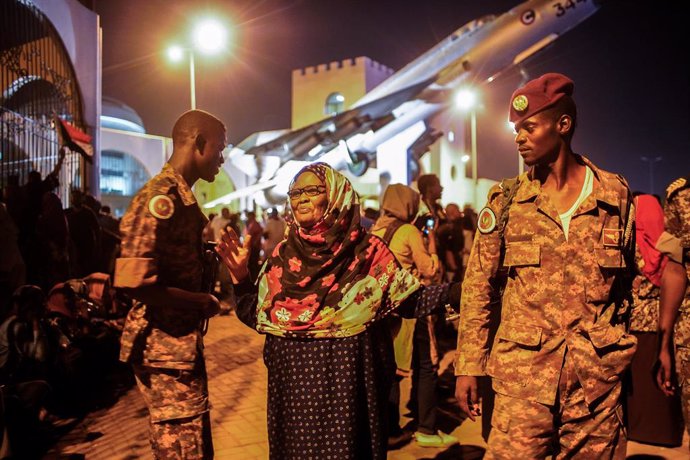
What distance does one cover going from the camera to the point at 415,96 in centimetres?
2598

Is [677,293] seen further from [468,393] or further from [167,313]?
[167,313]

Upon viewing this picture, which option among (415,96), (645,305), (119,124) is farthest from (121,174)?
(645,305)

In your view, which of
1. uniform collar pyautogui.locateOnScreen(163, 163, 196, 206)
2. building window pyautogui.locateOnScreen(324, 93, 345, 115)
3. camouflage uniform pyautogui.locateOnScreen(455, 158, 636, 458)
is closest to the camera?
camouflage uniform pyautogui.locateOnScreen(455, 158, 636, 458)

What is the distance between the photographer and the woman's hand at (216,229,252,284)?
2.66m

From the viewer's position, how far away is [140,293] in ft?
7.98

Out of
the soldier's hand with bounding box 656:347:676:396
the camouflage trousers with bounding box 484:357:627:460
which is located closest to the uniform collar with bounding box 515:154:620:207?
the camouflage trousers with bounding box 484:357:627:460

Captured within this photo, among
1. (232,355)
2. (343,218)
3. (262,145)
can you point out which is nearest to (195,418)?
(343,218)

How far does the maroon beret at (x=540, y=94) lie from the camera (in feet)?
7.54

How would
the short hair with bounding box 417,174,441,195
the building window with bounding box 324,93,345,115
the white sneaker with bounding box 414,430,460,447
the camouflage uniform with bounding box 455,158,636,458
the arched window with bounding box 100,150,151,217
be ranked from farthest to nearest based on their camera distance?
the building window with bounding box 324,93,345,115 < the arched window with bounding box 100,150,151,217 < the short hair with bounding box 417,174,441,195 < the white sneaker with bounding box 414,430,460,447 < the camouflage uniform with bounding box 455,158,636,458

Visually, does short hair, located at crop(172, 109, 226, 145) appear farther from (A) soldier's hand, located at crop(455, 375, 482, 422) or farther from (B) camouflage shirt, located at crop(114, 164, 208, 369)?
(A) soldier's hand, located at crop(455, 375, 482, 422)

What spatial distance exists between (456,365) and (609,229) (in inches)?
33.5

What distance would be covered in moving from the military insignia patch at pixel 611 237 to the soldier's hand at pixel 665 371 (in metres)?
0.98

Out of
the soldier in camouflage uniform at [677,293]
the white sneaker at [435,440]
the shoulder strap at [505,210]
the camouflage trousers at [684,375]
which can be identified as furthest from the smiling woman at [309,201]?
the white sneaker at [435,440]

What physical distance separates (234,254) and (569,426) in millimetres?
1657
